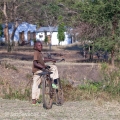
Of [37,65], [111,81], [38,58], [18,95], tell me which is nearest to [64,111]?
[37,65]

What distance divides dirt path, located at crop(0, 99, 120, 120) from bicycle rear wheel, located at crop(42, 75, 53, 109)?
0.15 metres

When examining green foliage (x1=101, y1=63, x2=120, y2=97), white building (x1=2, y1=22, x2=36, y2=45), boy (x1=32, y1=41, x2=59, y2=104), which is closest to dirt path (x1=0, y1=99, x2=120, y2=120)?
boy (x1=32, y1=41, x2=59, y2=104)

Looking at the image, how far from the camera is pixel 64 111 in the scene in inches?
449

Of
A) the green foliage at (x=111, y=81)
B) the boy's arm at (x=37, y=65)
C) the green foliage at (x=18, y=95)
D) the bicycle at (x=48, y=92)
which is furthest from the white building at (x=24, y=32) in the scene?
the boy's arm at (x=37, y=65)

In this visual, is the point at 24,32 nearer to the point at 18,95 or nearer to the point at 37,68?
the point at 18,95

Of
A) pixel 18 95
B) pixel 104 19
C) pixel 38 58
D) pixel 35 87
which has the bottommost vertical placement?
pixel 18 95

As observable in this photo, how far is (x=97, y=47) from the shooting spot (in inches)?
1112

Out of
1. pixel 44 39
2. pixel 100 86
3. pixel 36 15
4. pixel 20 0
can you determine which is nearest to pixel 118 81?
pixel 100 86

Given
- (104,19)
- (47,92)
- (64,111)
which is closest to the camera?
(64,111)

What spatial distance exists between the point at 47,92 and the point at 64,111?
117 cm

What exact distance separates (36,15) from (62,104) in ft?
155

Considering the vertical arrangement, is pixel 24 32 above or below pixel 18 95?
above

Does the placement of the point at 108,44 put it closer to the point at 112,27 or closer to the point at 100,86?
the point at 112,27

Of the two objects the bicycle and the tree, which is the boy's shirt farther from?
the tree
